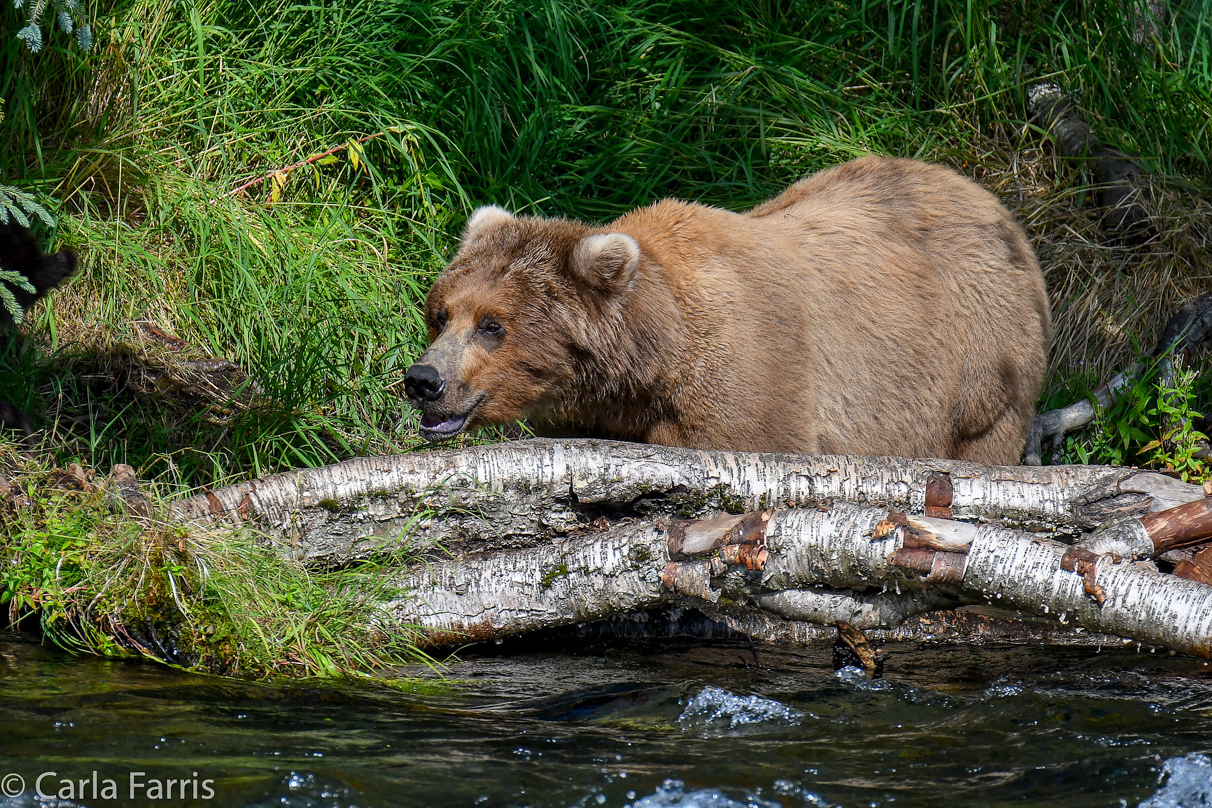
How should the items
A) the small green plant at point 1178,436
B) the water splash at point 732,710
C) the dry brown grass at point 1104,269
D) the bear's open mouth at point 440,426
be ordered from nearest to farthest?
the water splash at point 732,710 → the bear's open mouth at point 440,426 → the small green plant at point 1178,436 → the dry brown grass at point 1104,269

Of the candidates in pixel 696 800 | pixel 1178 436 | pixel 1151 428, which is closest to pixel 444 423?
pixel 696 800

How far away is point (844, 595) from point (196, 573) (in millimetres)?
2114

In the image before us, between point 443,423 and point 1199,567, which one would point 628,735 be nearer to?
point 443,423

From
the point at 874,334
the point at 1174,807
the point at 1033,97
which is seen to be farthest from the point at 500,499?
the point at 1033,97

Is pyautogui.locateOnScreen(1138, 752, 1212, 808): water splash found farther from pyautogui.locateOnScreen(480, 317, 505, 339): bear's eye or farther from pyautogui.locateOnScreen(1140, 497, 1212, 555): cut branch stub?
pyautogui.locateOnScreen(480, 317, 505, 339): bear's eye

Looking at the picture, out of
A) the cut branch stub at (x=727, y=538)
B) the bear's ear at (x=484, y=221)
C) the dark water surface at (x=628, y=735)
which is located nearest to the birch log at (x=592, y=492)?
the cut branch stub at (x=727, y=538)

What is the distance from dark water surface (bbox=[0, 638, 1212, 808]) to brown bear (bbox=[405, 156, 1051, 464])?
4.11 feet

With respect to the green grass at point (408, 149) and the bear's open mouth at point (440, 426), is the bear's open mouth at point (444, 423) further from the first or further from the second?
the green grass at point (408, 149)

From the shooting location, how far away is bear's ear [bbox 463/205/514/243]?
5.21m

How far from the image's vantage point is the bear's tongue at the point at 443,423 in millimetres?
4840

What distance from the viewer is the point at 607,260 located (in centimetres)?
477

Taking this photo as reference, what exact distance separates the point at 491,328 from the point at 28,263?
225cm

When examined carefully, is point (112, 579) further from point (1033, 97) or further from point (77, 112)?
point (1033, 97)

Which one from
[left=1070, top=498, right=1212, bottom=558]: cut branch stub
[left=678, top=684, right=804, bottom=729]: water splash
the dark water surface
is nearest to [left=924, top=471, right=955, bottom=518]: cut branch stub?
[left=1070, top=498, right=1212, bottom=558]: cut branch stub
